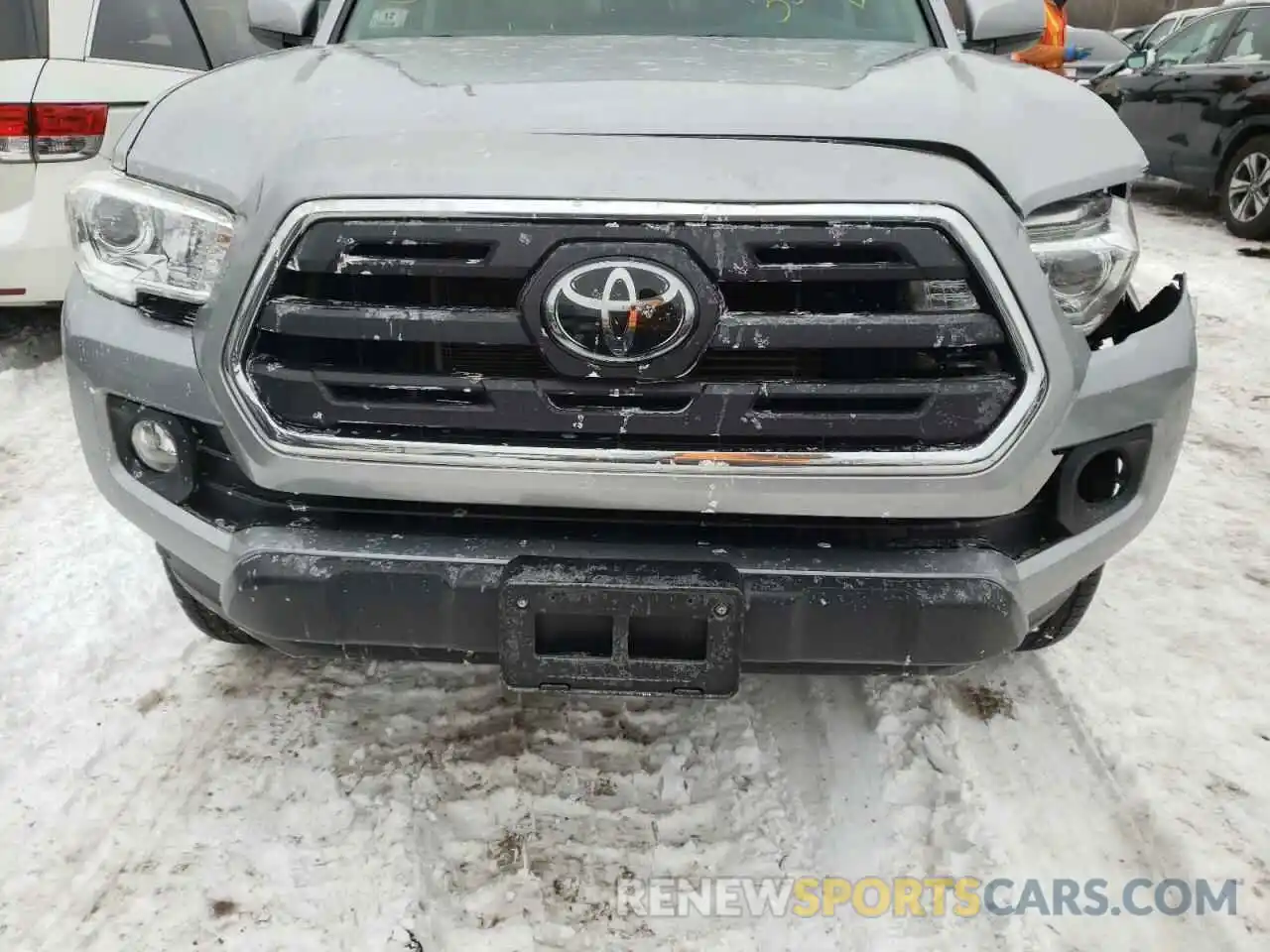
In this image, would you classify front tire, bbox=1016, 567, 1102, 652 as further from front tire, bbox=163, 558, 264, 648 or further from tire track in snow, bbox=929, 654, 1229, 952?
front tire, bbox=163, 558, 264, 648

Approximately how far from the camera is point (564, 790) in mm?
2268

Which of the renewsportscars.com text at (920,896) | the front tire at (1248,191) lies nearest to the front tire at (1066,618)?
the renewsportscars.com text at (920,896)

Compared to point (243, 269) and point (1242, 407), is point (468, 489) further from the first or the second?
point (1242, 407)

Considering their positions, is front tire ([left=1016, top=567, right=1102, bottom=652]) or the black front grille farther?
front tire ([left=1016, top=567, right=1102, bottom=652])

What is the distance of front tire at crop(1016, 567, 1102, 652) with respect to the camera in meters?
2.39

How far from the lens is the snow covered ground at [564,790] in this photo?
1.94m

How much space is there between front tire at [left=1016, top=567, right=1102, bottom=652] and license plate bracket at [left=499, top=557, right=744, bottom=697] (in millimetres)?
1030

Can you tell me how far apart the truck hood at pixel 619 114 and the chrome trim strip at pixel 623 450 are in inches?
1.6

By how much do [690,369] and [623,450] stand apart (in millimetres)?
186

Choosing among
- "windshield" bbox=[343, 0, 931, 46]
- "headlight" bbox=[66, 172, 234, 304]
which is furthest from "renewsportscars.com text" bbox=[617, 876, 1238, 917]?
"windshield" bbox=[343, 0, 931, 46]

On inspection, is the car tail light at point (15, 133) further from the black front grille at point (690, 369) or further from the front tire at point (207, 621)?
the black front grille at point (690, 369)

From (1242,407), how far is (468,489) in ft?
14.7

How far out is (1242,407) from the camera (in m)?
4.82

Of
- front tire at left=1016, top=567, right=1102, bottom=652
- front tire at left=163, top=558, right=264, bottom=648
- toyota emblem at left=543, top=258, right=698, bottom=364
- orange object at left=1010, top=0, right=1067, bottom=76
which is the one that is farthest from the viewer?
orange object at left=1010, top=0, right=1067, bottom=76
